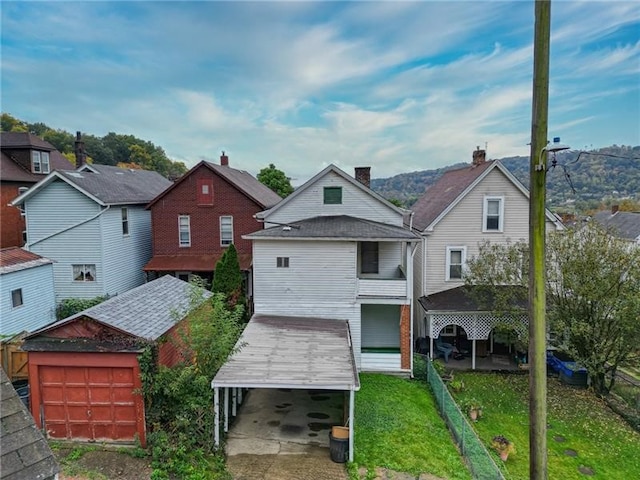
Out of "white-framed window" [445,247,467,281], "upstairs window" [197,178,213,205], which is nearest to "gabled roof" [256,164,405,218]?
"white-framed window" [445,247,467,281]

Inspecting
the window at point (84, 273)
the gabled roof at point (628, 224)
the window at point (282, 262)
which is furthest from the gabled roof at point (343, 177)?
the gabled roof at point (628, 224)

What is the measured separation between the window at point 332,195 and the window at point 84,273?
13.8 m

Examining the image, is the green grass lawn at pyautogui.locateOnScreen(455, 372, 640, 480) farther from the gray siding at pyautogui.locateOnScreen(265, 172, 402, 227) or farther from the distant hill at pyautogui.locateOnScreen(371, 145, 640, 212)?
the gray siding at pyautogui.locateOnScreen(265, 172, 402, 227)

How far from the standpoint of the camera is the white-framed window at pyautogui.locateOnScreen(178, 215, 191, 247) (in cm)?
2564

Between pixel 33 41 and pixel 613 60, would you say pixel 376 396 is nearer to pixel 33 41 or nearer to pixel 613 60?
pixel 613 60

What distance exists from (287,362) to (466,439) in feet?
18.2

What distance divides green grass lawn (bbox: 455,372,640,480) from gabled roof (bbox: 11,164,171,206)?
21014 millimetres

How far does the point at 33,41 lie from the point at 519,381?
2406cm

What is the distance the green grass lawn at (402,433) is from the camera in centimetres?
1083

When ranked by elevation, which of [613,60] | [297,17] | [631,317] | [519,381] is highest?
[297,17]

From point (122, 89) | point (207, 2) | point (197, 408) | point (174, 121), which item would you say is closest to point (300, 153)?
point (174, 121)

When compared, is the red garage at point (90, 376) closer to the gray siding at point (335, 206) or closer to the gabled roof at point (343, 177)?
the gray siding at point (335, 206)

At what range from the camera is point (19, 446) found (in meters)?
4.71

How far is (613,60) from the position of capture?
13945 millimetres
